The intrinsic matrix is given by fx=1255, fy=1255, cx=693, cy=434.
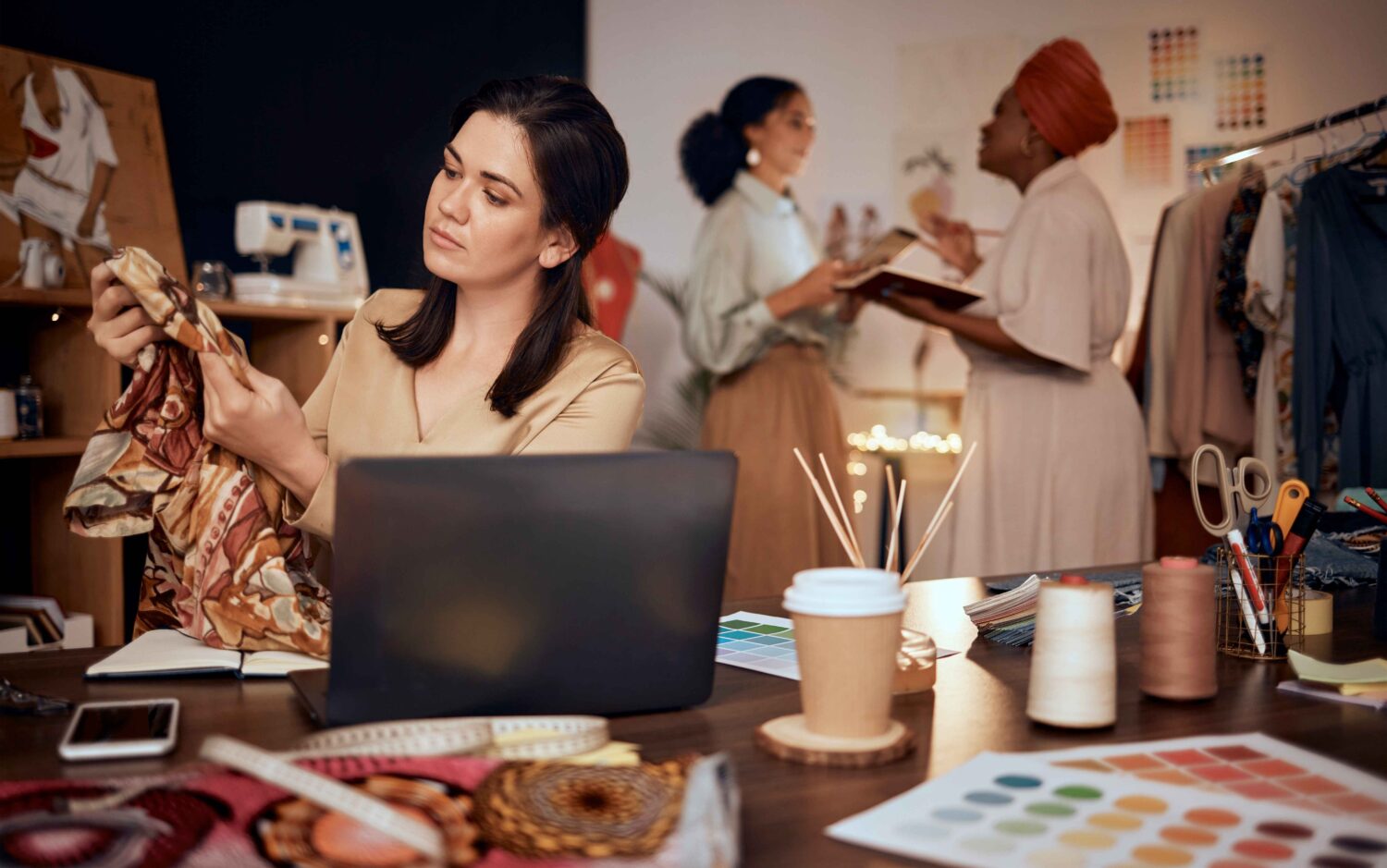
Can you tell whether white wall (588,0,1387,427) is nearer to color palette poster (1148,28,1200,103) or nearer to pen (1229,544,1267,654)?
color palette poster (1148,28,1200,103)

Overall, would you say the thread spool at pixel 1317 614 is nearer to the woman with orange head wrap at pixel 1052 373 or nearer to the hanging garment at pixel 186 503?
the hanging garment at pixel 186 503

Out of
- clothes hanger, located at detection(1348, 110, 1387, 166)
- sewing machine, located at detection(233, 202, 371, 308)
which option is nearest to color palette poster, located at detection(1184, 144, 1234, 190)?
clothes hanger, located at detection(1348, 110, 1387, 166)

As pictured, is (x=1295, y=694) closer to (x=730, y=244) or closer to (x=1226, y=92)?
(x=730, y=244)

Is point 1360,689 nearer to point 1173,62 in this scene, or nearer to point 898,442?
point 898,442

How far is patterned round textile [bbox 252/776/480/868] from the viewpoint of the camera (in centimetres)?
68

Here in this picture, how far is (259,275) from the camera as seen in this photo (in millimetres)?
3326

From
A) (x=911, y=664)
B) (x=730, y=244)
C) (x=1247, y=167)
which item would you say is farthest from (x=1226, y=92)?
(x=911, y=664)

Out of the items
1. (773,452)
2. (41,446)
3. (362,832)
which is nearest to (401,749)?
(362,832)

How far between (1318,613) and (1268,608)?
0.19 m

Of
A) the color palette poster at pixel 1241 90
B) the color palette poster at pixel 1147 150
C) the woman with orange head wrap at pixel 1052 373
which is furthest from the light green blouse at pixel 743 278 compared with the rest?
the color palette poster at pixel 1241 90

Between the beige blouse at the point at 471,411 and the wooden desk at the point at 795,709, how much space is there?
520 mm

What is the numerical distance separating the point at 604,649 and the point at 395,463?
237 mm

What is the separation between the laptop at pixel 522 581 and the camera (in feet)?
3.02

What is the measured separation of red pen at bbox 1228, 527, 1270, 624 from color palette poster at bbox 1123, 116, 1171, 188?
11.7 ft
